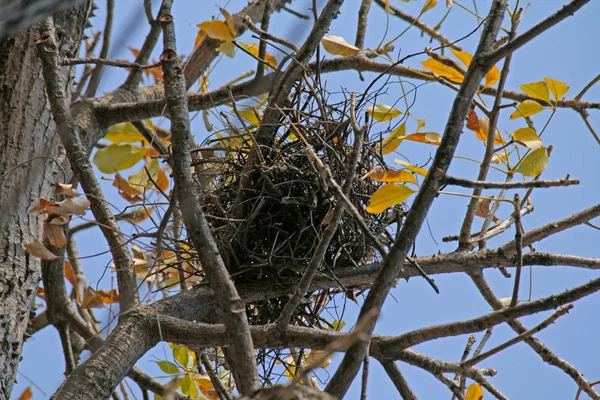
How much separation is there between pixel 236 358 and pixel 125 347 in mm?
335

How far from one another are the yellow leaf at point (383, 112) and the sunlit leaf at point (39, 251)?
2.28 feet

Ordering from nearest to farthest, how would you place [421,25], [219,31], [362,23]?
[219,31] → [362,23] → [421,25]

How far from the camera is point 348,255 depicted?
129 cm

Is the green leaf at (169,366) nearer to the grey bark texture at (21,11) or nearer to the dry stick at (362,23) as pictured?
the dry stick at (362,23)

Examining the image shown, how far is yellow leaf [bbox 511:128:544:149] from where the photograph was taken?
1.18 m

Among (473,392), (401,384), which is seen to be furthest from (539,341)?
(401,384)

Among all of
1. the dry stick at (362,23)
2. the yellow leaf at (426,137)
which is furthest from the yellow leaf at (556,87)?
the dry stick at (362,23)

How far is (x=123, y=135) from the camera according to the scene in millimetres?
1778

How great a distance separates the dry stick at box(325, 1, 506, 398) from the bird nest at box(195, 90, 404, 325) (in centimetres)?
35

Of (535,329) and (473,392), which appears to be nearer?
(535,329)

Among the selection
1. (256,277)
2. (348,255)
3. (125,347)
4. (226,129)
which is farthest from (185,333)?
(226,129)

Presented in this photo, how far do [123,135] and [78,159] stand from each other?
21.6 inches

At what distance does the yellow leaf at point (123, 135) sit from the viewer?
1.77 metres

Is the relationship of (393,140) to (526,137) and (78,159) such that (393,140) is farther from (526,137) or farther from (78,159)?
(78,159)
